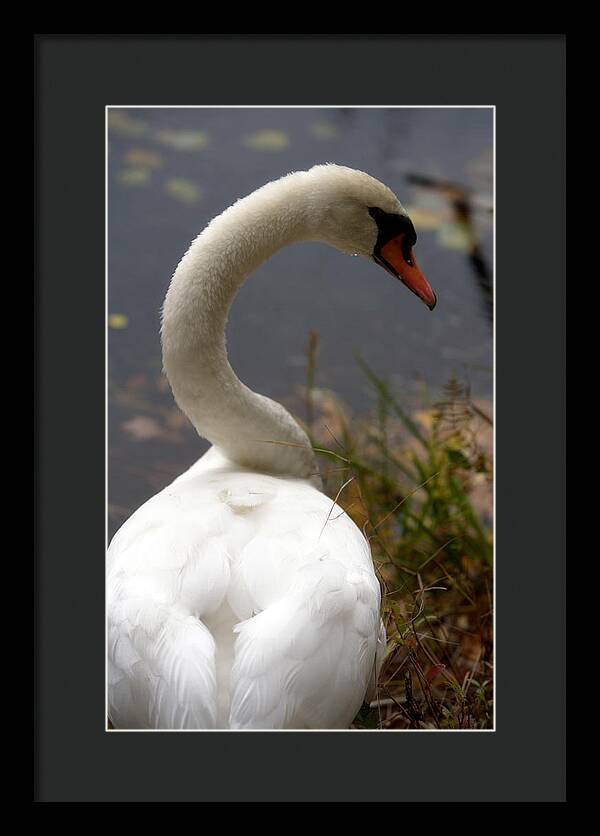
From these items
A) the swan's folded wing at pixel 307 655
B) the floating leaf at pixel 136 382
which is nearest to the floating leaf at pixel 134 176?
the floating leaf at pixel 136 382

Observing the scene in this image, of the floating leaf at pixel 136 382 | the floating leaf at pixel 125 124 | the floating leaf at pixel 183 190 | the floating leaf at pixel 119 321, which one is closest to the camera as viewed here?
the floating leaf at pixel 125 124

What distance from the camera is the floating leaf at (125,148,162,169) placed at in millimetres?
2666

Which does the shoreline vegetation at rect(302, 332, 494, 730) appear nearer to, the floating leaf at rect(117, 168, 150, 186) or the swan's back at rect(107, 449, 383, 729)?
the swan's back at rect(107, 449, 383, 729)

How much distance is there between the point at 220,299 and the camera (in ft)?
7.82

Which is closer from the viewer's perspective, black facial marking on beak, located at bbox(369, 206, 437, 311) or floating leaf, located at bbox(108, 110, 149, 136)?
floating leaf, located at bbox(108, 110, 149, 136)

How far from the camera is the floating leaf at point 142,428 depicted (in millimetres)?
3662

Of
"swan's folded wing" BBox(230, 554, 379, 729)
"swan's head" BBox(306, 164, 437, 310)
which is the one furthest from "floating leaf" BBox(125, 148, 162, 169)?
"swan's folded wing" BBox(230, 554, 379, 729)

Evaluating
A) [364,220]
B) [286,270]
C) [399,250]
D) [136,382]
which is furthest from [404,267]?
[136,382]

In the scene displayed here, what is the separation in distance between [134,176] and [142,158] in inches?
3.3

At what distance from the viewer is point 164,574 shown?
2.06 metres

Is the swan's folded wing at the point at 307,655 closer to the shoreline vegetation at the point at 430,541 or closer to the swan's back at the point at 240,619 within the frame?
the swan's back at the point at 240,619

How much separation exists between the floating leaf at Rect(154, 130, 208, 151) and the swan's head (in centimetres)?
33
